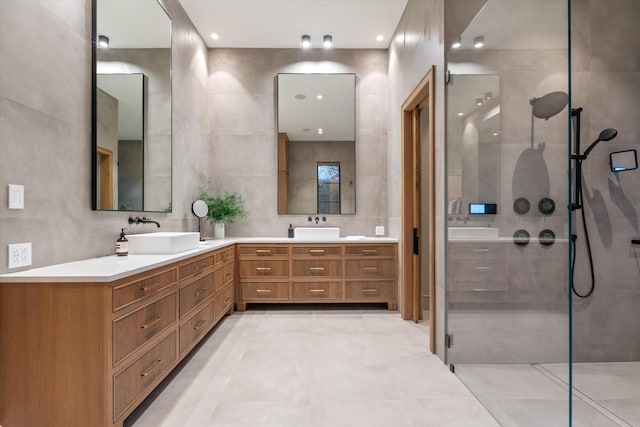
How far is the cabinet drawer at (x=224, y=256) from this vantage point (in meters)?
3.25

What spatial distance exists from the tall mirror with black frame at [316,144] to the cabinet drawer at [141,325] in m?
2.50

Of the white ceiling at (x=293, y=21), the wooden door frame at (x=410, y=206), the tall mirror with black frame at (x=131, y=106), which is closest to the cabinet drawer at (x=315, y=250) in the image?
the wooden door frame at (x=410, y=206)

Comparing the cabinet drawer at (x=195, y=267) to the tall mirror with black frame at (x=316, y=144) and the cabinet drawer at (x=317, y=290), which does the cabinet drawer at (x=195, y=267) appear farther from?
the tall mirror with black frame at (x=316, y=144)

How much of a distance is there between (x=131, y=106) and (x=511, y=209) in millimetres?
2787

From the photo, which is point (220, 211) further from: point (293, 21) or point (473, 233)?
point (473, 233)

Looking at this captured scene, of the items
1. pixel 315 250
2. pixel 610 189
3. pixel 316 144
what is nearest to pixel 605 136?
pixel 610 189

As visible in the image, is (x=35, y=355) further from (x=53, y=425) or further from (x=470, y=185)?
(x=470, y=185)

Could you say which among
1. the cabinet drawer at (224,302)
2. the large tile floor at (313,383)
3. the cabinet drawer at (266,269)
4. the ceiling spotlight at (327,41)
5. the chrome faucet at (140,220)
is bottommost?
the large tile floor at (313,383)

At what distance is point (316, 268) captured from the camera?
3.97 m

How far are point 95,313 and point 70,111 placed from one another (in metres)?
1.29

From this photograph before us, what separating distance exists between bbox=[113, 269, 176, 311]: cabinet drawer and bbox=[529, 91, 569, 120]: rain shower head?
2.14 m

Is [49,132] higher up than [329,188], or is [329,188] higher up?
[49,132]

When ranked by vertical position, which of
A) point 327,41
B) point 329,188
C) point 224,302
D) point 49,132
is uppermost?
point 327,41

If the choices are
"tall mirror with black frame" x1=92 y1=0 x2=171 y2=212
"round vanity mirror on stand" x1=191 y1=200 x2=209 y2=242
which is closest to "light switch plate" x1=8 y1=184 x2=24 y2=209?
"tall mirror with black frame" x1=92 y1=0 x2=171 y2=212
